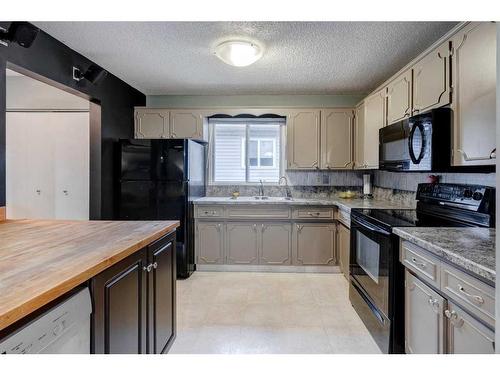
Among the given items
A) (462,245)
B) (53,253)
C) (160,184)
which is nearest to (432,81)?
A: (462,245)

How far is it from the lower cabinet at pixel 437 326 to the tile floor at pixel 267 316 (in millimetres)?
507

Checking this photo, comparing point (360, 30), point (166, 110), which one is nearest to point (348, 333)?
point (360, 30)

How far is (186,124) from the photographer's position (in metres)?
4.13

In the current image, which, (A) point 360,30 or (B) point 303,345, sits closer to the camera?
(B) point 303,345

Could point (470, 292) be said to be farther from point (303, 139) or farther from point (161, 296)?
point (303, 139)

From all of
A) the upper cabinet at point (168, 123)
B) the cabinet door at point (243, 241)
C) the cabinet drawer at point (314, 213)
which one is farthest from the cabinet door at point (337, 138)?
the upper cabinet at point (168, 123)

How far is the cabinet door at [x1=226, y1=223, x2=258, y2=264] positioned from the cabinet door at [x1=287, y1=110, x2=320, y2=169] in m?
1.02

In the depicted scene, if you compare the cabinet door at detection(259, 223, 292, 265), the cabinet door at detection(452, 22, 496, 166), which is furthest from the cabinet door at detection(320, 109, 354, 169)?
the cabinet door at detection(452, 22, 496, 166)

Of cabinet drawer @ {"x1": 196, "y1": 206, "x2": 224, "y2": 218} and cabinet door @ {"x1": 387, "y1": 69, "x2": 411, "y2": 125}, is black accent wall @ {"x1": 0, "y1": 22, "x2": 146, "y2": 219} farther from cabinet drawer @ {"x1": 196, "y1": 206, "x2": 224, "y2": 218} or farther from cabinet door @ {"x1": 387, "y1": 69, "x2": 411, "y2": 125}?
cabinet door @ {"x1": 387, "y1": 69, "x2": 411, "y2": 125}

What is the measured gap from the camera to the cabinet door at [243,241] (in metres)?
3.76

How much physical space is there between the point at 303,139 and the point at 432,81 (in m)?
1.97
